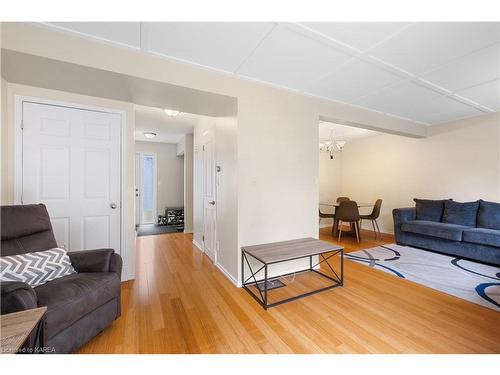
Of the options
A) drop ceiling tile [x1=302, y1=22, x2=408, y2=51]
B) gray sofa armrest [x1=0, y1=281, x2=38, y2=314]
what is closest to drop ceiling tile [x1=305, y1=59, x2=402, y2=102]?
drop ceiling tile [x1=302, y1=22, x2=408, y2=51]

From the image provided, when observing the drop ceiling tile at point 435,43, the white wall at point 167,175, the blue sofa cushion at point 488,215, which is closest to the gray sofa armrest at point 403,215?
the blue sofa cushion at point 488,215

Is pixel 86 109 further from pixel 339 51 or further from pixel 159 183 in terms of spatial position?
pixel 159 183

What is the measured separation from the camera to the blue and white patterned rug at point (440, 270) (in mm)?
2268

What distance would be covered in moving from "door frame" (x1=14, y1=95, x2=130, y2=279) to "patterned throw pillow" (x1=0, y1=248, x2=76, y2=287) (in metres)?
0.87

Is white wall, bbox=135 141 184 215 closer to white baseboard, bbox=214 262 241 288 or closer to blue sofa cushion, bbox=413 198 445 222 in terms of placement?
white baseboard, bbox=214 262 241 288

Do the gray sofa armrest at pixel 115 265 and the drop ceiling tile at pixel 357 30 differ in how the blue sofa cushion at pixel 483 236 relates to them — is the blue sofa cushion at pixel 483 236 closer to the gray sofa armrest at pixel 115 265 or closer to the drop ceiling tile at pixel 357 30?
the drop ceiling tile at pixel 357 30

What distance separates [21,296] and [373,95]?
12.4 feet

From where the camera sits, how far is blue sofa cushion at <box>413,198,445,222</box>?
3.91 metres

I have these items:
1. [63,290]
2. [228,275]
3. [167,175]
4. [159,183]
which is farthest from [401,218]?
[159,183]

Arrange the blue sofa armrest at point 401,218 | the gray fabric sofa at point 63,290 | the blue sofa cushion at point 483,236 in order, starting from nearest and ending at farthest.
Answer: the gray fabric sofa at point 63,290 → the blue sofa cushion at point 483,236 → the blue sofa armrest at point 401,218

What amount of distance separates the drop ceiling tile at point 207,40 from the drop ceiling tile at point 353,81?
1.02 metres

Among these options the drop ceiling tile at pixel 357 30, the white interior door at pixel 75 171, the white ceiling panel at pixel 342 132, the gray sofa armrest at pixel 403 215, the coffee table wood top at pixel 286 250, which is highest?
the white ceiling panel at pixel 342 132

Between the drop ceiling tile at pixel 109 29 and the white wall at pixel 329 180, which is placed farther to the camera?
Answer: the white wall at pixel 329 180
